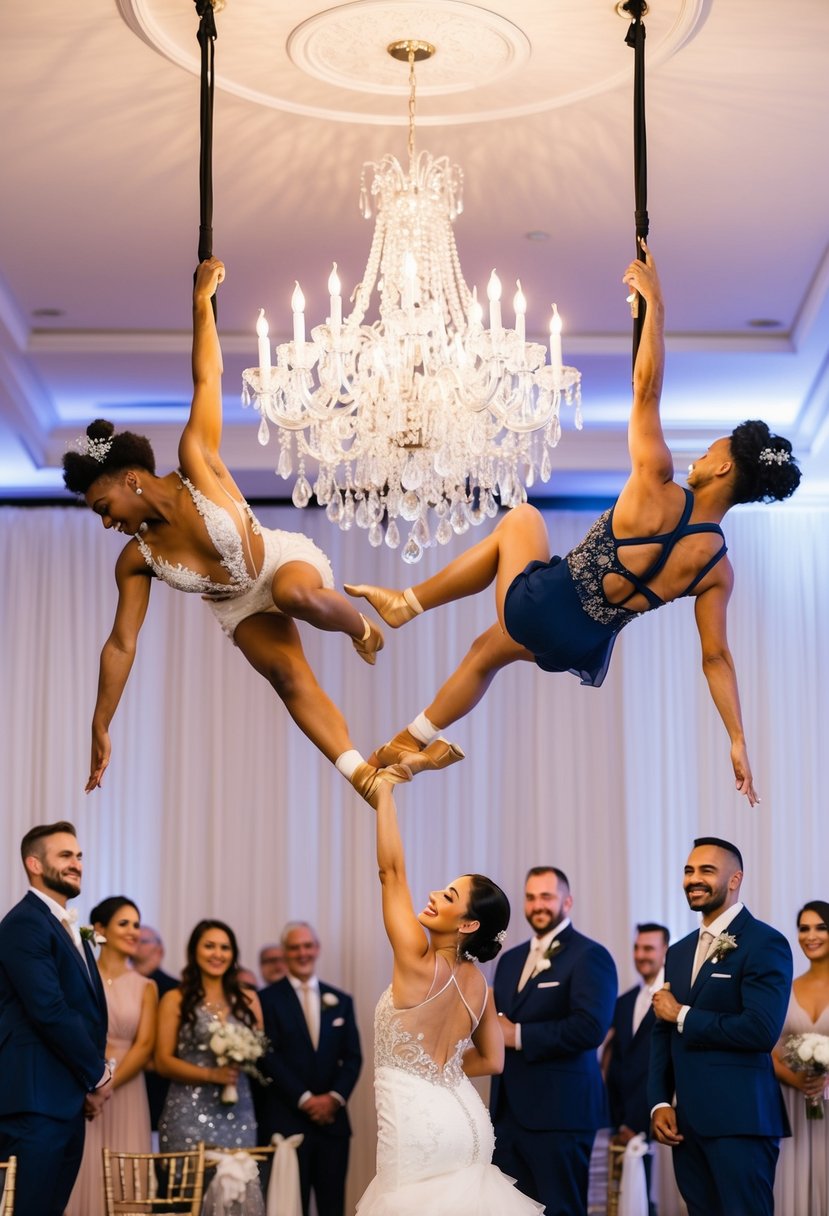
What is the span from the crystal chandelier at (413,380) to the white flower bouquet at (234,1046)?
8.51ft

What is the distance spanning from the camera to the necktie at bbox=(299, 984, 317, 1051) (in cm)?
816

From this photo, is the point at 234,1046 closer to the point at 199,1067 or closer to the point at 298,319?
the point at 199,1067

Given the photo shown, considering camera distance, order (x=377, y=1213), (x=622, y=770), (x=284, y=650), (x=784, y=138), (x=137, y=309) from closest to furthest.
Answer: (x=377, y=1213)
(x=284, y=650)
(x=784, y=138)
(x=137, y=309)
(x=622, y=770)

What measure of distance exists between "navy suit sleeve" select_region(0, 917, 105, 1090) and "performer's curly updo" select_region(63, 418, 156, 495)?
2.02 metres

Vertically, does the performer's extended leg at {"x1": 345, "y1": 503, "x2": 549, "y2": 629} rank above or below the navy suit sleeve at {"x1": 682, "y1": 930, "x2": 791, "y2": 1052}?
above

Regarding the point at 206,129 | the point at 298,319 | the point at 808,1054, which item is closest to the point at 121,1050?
the point at 808,1054

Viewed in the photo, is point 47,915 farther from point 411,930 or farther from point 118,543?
point 118,543

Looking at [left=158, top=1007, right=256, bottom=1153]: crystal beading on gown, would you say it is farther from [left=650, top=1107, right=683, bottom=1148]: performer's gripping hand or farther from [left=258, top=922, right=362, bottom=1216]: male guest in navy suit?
[left=650, top=1107, right=683, bottom=1148]: performer's gripping hand

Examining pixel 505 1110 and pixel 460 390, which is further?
pixel 505 1110

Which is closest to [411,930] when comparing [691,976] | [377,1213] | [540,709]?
[377,1213]

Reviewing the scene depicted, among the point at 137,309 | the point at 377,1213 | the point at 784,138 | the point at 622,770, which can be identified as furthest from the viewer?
the point at 622,770

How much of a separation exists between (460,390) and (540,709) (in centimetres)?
450

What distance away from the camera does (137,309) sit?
26.7 feet

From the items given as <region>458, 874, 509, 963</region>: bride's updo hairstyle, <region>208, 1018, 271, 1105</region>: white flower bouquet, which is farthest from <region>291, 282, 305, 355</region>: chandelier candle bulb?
<region>208, 1018, 271, 1105</region>: white flower bouquet
